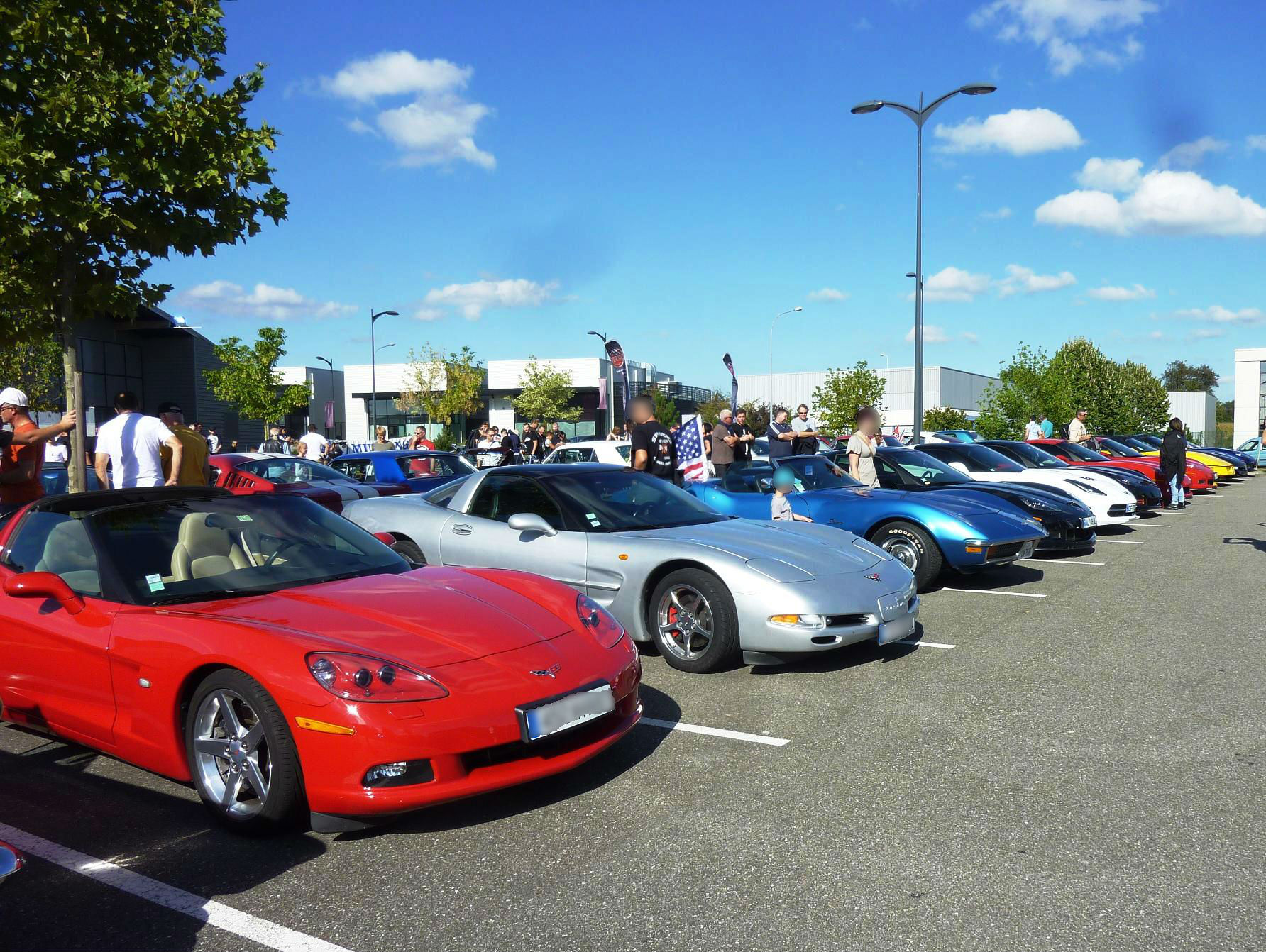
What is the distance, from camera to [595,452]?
16531 mm

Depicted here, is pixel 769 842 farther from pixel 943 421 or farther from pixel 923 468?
pixel 943 421

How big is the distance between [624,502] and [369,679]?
345 cm

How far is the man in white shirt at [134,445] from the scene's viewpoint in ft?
24.6

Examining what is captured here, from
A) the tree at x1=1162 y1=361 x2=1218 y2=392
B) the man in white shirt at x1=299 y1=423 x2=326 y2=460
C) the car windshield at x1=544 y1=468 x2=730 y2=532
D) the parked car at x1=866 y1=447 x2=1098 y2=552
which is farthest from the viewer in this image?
the tree at x1=1162 y1=361 x2=1218 y2=392

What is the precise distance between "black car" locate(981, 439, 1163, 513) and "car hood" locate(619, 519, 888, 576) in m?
9.65

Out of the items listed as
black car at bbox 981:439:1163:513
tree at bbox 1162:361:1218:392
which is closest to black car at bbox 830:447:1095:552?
black car at bbox 981:439:1163:513

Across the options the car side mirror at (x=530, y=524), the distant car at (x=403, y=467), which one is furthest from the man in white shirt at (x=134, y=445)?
the distant car at (x=403, y=467)

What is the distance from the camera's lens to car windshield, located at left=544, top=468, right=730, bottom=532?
6484 millimetres

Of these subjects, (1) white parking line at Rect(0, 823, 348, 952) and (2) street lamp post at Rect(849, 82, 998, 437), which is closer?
(1) white parking line at Rect(0, 823, 348, 952)

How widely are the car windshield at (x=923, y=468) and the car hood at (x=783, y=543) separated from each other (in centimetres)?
453

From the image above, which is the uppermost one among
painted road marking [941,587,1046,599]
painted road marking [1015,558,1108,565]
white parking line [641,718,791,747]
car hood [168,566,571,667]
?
car hood [168,566,571,667]

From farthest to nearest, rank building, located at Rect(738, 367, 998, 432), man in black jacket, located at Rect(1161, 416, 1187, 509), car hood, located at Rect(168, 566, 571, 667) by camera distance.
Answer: building, located at Rect(738, 367, 998, 432) < man in black jacket, located at Rect(1161, 416, 1187, 509) < car hood, located at Rect(168, 566, 571, 667)

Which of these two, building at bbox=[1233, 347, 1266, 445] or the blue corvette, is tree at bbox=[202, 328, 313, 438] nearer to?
the blue corvette

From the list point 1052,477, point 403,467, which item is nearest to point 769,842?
point 1052,477
